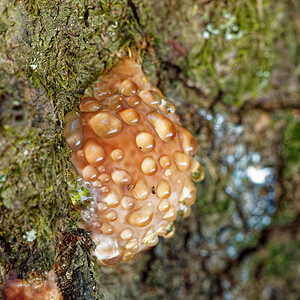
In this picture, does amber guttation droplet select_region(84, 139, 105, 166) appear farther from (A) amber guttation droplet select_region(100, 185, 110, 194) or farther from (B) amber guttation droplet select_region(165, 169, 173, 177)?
(B) amber guttation droplet select_region(165, 169, 173, 177)

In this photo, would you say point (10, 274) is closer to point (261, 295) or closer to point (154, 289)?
point (154, 289)

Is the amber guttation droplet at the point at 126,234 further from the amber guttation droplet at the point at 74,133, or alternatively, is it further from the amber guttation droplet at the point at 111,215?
the amber guttation droplet at the point at 74,133

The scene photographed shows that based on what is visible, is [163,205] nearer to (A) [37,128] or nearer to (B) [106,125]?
(B) [106,125]

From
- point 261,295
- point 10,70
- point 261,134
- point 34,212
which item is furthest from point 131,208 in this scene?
point 261,295

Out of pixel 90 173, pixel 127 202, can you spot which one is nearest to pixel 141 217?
pixel 127 202

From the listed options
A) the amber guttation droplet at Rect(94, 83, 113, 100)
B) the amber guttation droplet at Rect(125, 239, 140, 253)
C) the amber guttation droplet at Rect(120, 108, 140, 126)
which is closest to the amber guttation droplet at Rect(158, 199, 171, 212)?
the amber guttation droplet at Rect(125, 239, 140, 253)

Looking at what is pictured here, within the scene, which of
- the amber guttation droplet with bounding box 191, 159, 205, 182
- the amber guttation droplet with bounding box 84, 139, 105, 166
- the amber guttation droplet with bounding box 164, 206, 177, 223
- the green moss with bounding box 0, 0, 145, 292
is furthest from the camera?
the amber guttation droplet with bounding box 191, 159, 205, 182
